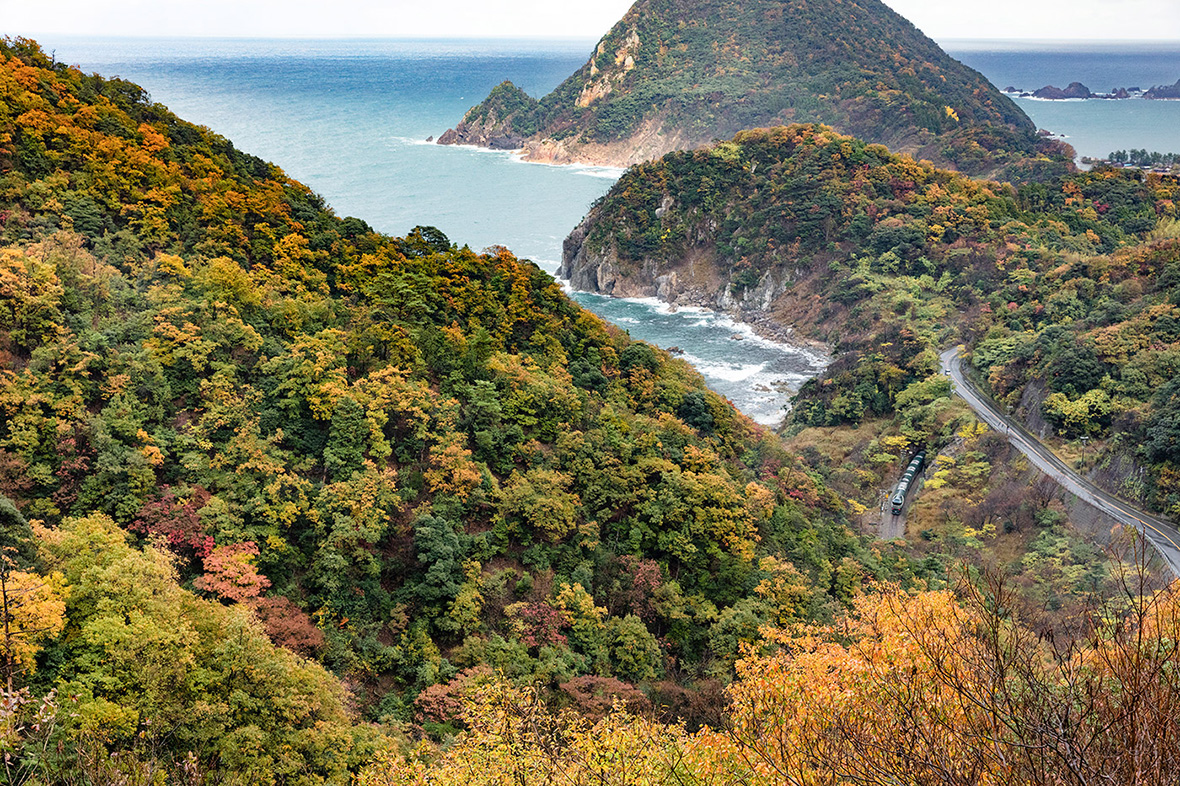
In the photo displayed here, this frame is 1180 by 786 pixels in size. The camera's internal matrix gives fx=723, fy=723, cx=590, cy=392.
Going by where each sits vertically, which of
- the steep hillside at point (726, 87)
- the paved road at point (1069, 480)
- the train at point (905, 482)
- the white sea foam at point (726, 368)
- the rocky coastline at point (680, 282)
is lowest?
the train at point (905, 482)

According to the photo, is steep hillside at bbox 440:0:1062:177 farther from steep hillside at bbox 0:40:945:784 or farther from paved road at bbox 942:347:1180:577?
steep hillside at bbox 0:40:945:784

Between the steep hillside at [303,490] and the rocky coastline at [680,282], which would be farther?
the rocky coastline at [680,282]

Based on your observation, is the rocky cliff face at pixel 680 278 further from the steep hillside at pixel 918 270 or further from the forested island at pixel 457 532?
the forested island at pixel 457 532

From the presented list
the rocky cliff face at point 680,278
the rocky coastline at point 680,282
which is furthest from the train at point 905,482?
the rocky cliff face at point 680,278

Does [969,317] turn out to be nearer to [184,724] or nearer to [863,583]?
[863,583]

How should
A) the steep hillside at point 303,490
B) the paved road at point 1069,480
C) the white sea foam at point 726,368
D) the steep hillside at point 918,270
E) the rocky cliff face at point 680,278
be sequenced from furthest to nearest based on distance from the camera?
the rocky cliff face at point 680,278, the white sea foam at point 726,368, the steep hillside at point 918,270, the paved road at point 1069,480, the steep hillside at point 303,490

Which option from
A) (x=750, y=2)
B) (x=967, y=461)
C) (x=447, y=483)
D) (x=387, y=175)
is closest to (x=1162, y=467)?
(x=967, y=461)

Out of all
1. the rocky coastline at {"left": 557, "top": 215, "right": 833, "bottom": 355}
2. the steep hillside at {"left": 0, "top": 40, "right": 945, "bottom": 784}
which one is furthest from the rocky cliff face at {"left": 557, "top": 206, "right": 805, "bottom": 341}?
the steep hillside at {"left": 0, "top": 40, "right": 945, "bottom": 784}
